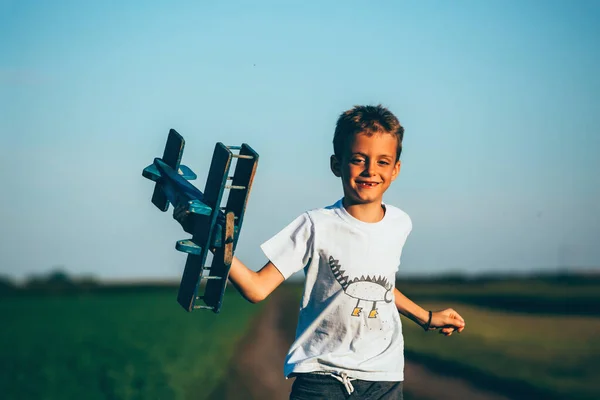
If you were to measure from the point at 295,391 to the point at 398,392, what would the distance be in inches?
19.9

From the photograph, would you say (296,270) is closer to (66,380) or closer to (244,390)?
(244,390)

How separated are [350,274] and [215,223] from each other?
810mm

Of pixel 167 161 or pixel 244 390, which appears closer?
pixel 167 161

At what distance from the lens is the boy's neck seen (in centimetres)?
423

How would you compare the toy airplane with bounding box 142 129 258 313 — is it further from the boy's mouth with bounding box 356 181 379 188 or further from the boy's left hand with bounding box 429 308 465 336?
the boy's left hand with bounding box 429 308 465 336

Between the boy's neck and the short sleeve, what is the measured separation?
202mm

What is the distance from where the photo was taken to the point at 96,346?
67.9 feet

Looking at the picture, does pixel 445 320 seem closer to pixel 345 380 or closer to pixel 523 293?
pixel 345 380

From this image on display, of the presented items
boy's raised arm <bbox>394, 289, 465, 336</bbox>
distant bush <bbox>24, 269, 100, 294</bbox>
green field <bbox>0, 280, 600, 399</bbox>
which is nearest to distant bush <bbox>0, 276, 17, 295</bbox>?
distant bush <bbox>24, 269, 100, 294</bbox>

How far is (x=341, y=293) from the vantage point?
4086 mm

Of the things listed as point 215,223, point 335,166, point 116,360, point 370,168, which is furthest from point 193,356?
point 215,223

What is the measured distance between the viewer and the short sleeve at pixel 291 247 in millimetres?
4066

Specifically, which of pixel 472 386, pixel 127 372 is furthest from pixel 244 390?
pixel 472 386

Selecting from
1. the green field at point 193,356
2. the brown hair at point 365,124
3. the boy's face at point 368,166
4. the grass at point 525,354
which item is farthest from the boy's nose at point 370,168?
the grass at point 525,354
